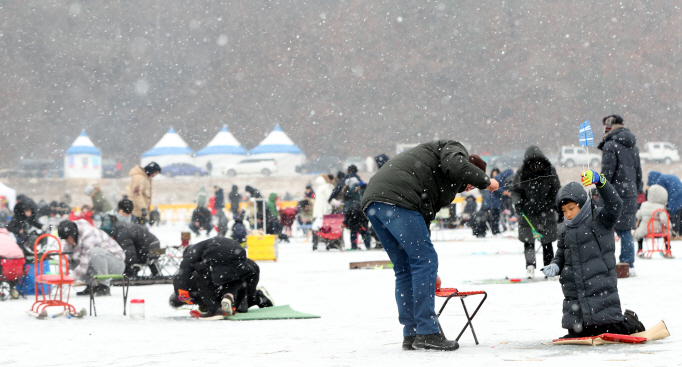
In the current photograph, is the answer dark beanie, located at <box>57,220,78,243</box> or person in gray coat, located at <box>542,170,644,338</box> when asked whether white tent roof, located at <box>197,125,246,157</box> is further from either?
person in gray coat, located at <box>542,170,644,338</box>

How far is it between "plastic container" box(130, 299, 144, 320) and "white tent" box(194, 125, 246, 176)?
5451 cm

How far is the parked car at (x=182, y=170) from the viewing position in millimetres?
60938

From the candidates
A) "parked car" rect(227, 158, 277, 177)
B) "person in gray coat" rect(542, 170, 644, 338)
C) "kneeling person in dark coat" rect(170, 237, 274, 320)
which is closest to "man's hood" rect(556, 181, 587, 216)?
"person in gray coat" rect(542, 170, 644, 338)

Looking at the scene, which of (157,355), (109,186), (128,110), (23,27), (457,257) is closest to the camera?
(157,355)

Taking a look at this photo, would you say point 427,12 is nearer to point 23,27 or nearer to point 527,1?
point 527,1

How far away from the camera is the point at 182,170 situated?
61312 millimetres

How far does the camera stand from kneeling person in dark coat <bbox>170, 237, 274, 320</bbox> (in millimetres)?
6402

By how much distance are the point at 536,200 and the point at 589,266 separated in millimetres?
4107

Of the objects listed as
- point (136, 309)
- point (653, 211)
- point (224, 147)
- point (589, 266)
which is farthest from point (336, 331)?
point (224, 147)

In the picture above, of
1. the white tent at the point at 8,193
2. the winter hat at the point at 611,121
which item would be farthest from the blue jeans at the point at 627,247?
the white tent at the point at 8,193

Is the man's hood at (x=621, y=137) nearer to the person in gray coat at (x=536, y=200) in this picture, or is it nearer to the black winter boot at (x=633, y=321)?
the person in gray coat at (x=536, y=200)

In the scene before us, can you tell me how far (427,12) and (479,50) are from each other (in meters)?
7.02

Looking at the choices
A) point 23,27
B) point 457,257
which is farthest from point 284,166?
point 457,257

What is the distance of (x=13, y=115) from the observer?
260ft
